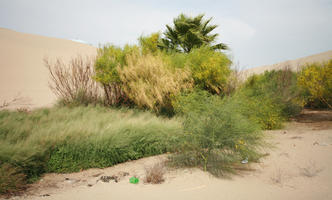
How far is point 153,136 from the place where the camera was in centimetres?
559

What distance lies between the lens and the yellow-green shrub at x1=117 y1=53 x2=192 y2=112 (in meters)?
8.02

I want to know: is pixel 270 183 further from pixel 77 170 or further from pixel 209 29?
pixel 209 29

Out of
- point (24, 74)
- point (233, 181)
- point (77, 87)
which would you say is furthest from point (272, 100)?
point (24, 74)

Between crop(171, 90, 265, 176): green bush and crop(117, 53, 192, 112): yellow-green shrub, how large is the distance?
3.86m

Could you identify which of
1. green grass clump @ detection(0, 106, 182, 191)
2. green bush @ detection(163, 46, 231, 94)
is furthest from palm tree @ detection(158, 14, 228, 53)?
green grass clump @ detection(0, 106, 182, 191)

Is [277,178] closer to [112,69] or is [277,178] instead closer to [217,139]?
[217,139]

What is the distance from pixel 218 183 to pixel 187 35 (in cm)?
914

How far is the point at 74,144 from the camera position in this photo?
4.88 metres

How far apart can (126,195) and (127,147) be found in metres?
2.14

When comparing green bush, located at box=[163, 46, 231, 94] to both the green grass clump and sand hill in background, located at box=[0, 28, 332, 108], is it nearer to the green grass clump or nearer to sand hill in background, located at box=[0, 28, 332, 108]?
sand hill in background, located at box=[0, 28, 332, 108]

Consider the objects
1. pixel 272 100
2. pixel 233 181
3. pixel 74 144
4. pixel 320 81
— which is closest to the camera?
pixel 233 181

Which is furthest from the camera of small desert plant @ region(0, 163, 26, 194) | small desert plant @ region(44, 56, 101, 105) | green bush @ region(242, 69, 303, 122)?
small desert plant @ region(44, 56, 101, 105)

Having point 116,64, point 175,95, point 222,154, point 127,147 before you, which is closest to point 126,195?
point 222,154

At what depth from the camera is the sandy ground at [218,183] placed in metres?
3.19
